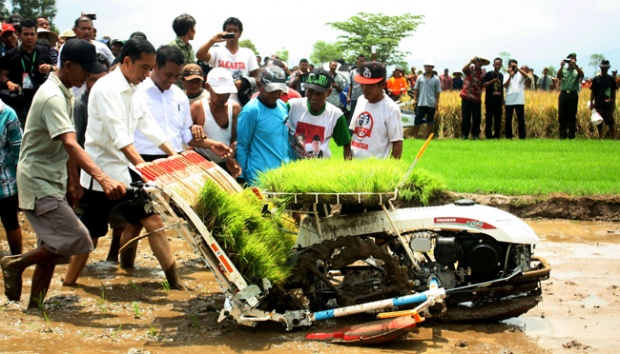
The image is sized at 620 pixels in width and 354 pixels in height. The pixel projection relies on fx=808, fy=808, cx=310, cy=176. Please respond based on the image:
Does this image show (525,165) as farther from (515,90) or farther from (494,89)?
(515,90)

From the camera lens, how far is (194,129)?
781cm

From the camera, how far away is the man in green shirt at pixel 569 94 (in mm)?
19594

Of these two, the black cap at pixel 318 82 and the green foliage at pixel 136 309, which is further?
the black cap at pixel 318 82

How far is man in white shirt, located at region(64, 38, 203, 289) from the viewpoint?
260 inches

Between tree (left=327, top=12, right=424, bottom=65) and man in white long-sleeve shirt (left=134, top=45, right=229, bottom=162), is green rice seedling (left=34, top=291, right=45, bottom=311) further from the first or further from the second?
tree (left=327, top=12, right=424, bottom=65)

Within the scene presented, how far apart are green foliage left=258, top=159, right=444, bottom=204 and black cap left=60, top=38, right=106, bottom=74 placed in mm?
1551

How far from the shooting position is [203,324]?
6105mm

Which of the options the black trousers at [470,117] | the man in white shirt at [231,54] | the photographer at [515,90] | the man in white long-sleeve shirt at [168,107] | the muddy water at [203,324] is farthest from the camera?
the black trousers at [470,117]

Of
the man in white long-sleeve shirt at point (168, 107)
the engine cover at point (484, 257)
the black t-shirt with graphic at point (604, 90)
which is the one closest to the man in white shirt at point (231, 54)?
the man in white long-sleeve shirt at point (168, 107)

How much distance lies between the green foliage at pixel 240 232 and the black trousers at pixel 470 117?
1541cm

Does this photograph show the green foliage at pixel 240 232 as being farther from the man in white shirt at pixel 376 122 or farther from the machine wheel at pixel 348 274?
the man in white shirt at pixel 376 122

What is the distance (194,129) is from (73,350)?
292 cm

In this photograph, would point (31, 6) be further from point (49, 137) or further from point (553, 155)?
point (49, 137)

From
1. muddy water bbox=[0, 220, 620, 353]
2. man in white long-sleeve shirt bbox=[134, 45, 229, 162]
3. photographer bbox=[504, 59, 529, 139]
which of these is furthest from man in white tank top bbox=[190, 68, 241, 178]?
photographer bbox=[504, 59, 529, 139]
